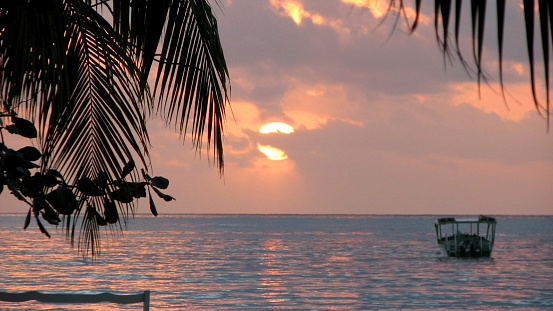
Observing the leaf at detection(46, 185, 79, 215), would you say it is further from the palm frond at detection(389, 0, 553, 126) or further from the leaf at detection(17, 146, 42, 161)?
the palm frond at detection(389, 0, 553, 126)

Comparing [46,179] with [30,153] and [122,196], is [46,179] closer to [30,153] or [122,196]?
[30,153]

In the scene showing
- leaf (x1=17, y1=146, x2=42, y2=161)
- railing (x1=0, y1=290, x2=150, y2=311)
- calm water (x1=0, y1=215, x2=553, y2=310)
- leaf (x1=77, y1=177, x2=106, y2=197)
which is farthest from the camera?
calm water (x1=0, y1=215, x2=553, y2=310)

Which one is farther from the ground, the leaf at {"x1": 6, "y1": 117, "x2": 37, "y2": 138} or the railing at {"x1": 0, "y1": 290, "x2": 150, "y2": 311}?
the leaf at {"x1": 6, "y1": 117, "x2": 37, "y2": 138}

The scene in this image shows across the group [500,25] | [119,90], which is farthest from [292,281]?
[500,25]

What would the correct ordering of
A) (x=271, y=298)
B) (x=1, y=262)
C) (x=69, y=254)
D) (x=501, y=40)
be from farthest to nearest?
(x=69, y=254), (x=1, y=262), (x=271, y=298), (x=501, y=40)

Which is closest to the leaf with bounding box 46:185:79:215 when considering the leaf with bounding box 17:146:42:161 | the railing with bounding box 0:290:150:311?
the leaf with bounding box 17:146:42:161

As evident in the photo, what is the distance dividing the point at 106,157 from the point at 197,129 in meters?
0.60

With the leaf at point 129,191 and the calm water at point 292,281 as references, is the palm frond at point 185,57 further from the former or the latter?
the calm water at point 292,281

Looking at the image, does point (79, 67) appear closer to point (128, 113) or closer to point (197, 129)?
point (128, 113)

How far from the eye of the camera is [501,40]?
3.24 feet

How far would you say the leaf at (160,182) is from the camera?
372 cm

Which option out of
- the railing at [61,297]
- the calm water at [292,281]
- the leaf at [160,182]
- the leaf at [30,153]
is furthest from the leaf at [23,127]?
the calm water at [292,281]

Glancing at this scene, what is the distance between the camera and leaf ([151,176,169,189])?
372 cm

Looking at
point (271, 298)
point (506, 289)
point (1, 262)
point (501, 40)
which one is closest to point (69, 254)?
point (1, 262)
